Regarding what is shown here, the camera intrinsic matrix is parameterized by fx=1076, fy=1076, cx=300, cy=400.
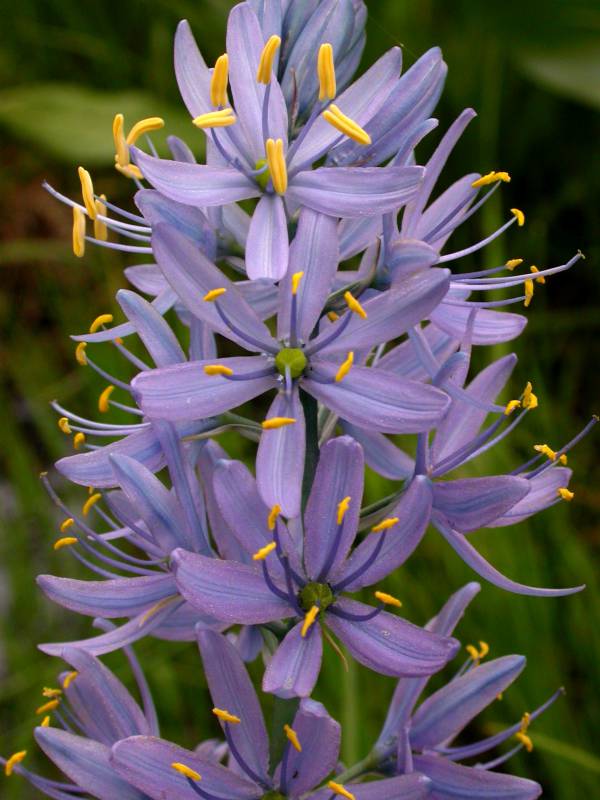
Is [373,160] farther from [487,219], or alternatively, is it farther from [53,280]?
[53,280]

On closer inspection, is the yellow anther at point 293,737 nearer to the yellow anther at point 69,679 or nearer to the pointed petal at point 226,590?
the pointed petal at point 226,590

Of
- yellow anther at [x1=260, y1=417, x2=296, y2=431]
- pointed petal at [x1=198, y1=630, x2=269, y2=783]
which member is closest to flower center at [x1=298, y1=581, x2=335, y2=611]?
pointed petal at [x1=198, y1=630, x2=269, y2=783]

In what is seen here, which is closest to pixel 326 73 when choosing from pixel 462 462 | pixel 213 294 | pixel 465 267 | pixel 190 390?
pixel 213 294

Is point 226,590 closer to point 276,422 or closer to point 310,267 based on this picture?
point 276,422

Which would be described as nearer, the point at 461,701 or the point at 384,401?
the point at 384,401

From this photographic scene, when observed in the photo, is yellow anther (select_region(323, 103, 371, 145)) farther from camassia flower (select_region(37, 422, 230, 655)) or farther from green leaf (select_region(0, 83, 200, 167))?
green leaf (select_region(0, 83, 200, 167))

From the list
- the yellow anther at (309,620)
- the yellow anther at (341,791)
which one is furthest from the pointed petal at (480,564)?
the yellow anther at (341,791)

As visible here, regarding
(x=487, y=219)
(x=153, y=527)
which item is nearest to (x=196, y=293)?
(x=153, y=527)
